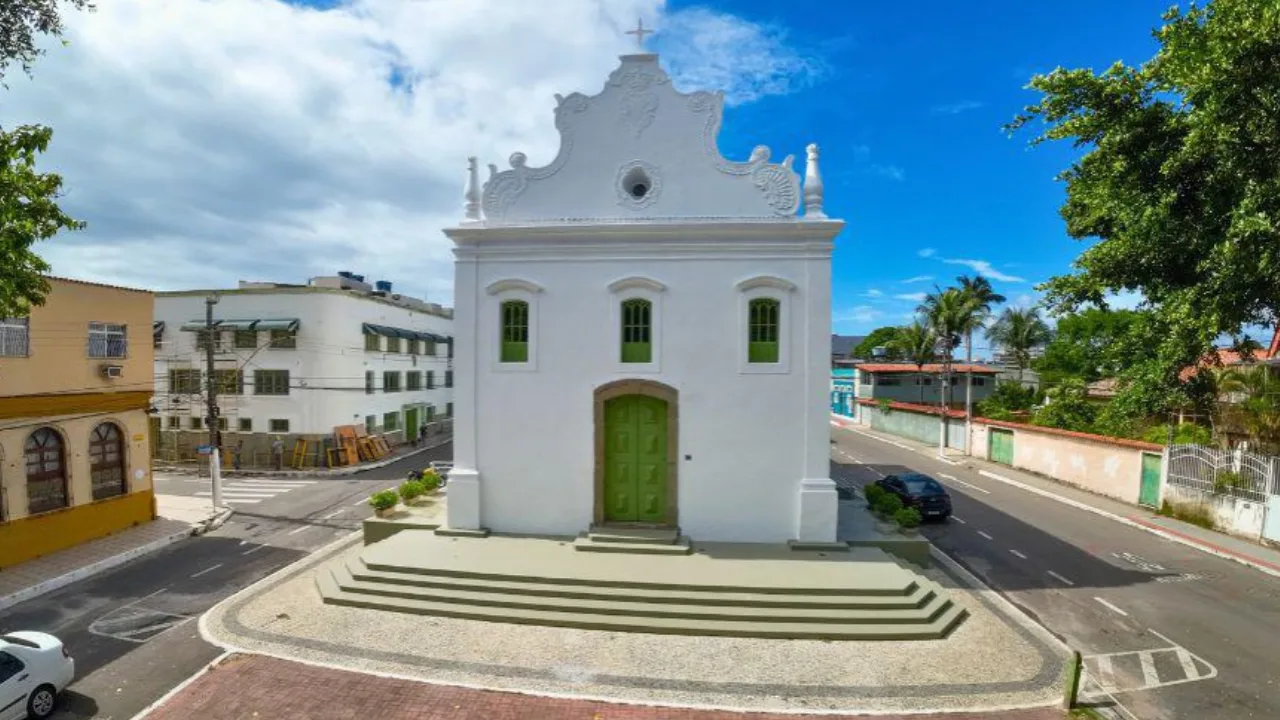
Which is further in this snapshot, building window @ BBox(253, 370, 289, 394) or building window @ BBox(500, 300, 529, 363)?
building window @ BBox(253, 370, 289, 394)

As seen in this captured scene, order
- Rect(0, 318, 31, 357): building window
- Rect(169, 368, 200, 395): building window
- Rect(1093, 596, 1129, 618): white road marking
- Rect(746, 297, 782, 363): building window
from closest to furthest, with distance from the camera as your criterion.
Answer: Rect(1093, 596, 1129, 618): white road marking, Rect(746, 297, 782, 363): building window, Rect(0, 318, 31, 357): building window, Rect(169, 368, 200, 395): building window

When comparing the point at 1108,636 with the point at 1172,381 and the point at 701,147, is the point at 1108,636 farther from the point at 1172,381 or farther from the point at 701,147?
the point at 701,147

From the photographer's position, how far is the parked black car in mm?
17453

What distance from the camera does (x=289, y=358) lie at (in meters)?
26.9

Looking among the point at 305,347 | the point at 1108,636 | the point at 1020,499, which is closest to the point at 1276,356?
the point at 1020,499

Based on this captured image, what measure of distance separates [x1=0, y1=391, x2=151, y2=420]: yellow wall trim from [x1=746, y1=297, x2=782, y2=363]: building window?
1774cm

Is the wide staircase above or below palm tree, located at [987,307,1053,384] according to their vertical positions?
below

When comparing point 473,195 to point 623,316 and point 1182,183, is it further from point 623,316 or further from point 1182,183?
point 1182,183

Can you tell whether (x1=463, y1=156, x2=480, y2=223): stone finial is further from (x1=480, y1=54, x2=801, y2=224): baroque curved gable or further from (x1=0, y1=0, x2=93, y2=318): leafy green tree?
(x1=0, y1=0, x2=93, y2=318): leafy green tree

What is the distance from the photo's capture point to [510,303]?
13.4 metres

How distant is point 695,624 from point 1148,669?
7009 mm

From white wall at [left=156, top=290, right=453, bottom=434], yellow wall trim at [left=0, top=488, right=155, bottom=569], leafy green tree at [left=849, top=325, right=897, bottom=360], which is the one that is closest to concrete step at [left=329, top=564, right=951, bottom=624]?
yellow wall trim at [left=0, top=488, right=155, bottom=569]

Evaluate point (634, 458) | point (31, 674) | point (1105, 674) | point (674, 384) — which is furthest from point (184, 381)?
point (1105, 674)

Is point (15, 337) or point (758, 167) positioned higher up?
point (758, 167)
